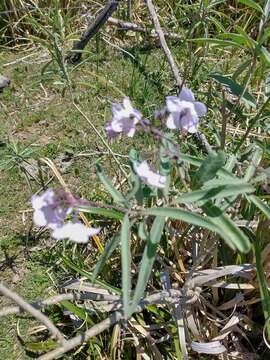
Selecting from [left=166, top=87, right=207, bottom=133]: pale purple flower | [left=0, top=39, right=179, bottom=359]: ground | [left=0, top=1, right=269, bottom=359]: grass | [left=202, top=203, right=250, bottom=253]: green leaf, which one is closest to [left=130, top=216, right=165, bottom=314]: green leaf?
[left=202, top=203, right=250, bottom=253]: green leaf

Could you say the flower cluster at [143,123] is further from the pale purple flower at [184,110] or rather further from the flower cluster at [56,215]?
the flower cluster at [56,215]

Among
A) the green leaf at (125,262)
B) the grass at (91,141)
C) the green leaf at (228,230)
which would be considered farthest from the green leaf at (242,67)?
the green leaf at (125,262)

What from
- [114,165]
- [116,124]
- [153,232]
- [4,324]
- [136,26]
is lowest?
[4,324]

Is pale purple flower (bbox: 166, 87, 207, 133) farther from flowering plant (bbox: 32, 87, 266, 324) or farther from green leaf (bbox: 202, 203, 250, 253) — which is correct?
green leaf (bbox: 202, 203, 250, 253)

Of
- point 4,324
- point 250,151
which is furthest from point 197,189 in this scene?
point 4,324

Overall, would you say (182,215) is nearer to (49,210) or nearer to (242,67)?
(49,210)

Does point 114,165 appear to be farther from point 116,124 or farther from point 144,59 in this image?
point 116,124
